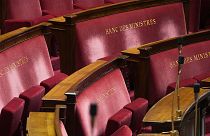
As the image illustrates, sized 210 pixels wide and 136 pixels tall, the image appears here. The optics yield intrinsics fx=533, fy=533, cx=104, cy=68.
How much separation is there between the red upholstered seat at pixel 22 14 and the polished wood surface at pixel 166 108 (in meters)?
0.36

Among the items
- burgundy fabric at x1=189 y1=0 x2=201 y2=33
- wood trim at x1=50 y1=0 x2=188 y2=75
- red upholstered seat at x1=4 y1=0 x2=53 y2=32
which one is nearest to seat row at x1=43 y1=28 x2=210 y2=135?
wood trim at x1=50 y1=0 x2=188 y2=75

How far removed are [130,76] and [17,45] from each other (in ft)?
0.73

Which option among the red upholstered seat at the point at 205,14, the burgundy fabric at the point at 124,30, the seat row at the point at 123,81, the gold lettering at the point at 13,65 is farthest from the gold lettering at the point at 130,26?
the red upholstered seat at the point at 205,14

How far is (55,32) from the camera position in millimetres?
970

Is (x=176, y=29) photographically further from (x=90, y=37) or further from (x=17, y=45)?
(x=17, y=45)

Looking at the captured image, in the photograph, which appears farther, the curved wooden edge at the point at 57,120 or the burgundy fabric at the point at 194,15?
the burgundy fabric at the point at 194,15

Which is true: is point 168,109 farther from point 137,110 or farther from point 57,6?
point 57,6

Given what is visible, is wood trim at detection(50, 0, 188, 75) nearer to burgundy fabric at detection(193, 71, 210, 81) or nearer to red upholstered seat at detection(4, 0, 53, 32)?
red upholstered seat at detection(4, 0, 53, 32)

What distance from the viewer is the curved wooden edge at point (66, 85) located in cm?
67

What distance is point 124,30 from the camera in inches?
40.6

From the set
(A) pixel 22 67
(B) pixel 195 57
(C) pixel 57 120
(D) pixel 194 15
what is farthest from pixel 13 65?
(D) pixel 194 15

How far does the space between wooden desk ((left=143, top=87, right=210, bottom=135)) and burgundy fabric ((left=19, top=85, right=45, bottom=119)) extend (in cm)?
16

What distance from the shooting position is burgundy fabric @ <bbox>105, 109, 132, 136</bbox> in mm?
704

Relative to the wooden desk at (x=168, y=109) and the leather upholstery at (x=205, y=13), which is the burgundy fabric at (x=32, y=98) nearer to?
the wooden desk at (x=168, y=109)
